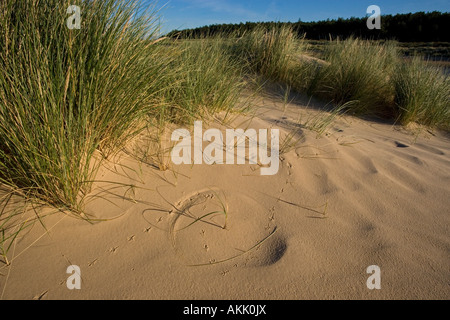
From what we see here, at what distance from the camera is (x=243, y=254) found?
1409 millimetres

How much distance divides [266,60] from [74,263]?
4.40 meters

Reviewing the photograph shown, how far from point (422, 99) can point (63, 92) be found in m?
4.62

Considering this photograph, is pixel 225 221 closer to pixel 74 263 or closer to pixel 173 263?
pixel 173 263

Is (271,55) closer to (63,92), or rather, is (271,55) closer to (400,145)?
(400,145)

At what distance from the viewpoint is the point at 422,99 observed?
397cm

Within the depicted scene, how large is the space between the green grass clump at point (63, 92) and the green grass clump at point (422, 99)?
383cm

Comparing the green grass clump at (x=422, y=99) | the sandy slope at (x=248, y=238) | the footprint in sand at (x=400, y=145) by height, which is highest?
the green grass clump at (x=422, y=99)

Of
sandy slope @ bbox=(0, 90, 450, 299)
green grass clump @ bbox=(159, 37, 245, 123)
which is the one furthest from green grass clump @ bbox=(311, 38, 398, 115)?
sandy slope @ bbox=(0, 90, 450, 299)

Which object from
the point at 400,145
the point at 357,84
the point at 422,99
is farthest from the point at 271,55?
the point at 400,145

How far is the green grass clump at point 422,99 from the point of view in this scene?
397 centimetres

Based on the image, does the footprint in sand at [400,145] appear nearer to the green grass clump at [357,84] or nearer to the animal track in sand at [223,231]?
the green grass clump at [357,84]

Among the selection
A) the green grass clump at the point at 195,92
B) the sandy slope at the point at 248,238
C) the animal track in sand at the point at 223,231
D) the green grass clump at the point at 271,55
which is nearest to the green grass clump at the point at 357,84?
the green grass clump at the point at 271,55

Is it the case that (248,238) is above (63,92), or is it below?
below

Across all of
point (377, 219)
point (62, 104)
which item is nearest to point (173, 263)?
point (62, 104)
